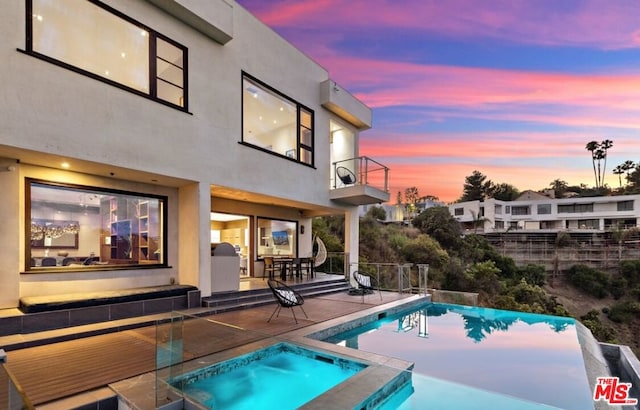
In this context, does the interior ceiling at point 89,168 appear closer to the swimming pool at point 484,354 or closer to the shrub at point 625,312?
the swimming pool at point 484,354

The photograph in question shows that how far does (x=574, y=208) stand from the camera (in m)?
36.8

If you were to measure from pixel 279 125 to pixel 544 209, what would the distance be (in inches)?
1512

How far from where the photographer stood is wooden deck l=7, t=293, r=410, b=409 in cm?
358

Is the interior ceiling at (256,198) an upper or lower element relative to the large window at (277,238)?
upper

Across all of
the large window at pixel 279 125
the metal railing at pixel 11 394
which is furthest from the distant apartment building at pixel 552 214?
the metal railing at pixel 11 394

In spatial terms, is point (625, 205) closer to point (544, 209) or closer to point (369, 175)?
point (544, 209)

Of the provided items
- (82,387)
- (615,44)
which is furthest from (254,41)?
(615,44)

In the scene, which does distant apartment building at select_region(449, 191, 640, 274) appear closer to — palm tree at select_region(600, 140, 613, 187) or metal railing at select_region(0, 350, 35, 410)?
palm tree at select_region(600, 140, 613, 187)

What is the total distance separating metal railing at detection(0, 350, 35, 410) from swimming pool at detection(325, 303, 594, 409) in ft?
11.3

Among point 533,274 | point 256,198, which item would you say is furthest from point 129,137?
point 533,274

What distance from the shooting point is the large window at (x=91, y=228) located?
20.3 ft

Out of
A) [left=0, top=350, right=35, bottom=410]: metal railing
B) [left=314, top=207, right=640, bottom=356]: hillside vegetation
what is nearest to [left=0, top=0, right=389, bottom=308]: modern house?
[left=0, top=350, right=35, bottom=410]: metal railing

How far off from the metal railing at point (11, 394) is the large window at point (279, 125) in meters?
8.31

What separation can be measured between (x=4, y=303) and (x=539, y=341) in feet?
34.3
